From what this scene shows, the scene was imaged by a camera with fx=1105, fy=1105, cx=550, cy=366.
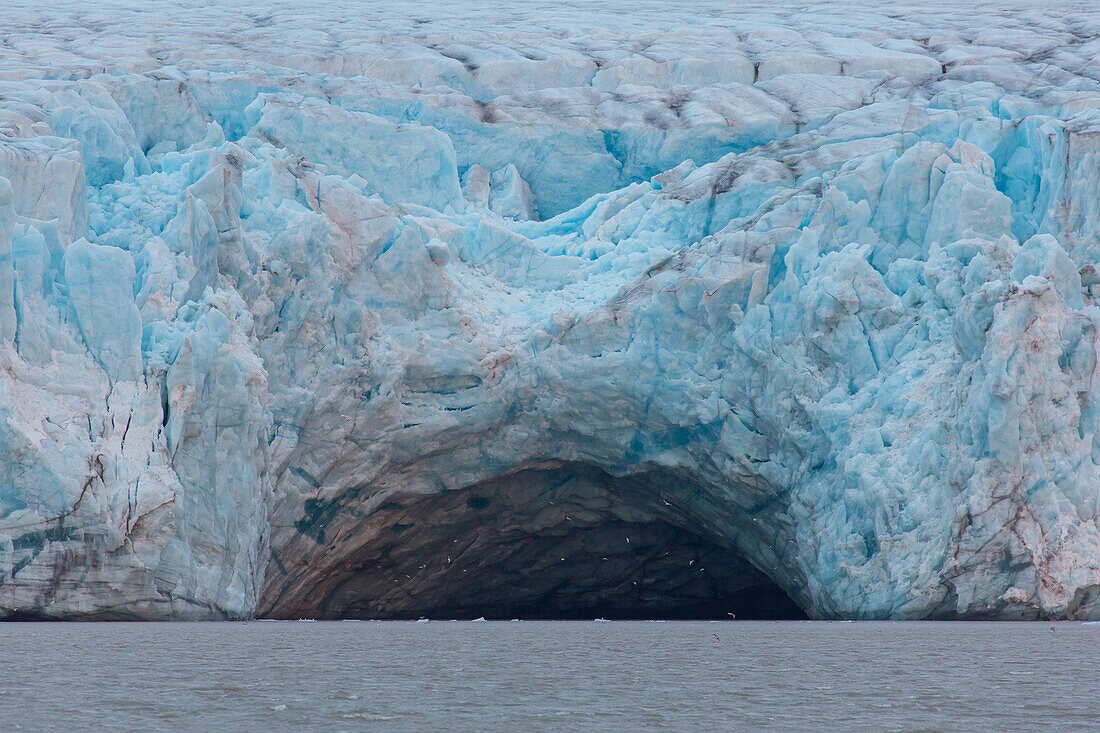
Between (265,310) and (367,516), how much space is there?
3.56 meters

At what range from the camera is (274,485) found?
13.3 m

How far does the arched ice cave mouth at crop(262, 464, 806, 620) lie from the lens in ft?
52.2

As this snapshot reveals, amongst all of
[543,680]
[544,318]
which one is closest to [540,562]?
[544,318]

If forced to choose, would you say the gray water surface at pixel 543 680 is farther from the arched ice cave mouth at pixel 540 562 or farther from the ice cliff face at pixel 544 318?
the arched ice cave mouth at pixel 540 562

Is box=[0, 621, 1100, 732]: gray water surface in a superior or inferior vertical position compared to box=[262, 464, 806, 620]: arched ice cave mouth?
superior

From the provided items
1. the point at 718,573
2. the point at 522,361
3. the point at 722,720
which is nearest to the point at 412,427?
the point at 522,361

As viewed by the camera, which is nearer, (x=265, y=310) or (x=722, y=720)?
(x=722, y=720)

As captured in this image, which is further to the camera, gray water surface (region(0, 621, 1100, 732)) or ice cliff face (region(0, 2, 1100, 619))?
ice cliff face (region(0, 2, 1100, 619))

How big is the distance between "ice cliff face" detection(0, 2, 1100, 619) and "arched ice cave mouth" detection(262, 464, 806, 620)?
0.25ft

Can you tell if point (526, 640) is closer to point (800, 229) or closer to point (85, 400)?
point (85, 400)

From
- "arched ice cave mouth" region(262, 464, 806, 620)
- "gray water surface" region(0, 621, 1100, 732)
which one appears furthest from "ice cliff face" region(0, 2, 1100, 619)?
"gray water surface" region(0, 621, 1100, 732)

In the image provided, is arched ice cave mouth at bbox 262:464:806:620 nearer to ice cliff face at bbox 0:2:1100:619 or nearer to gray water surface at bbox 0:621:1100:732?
ice cliff face at bbox 0:2:1100:619

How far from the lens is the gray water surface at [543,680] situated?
18.1 ft

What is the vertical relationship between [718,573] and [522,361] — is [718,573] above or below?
below
